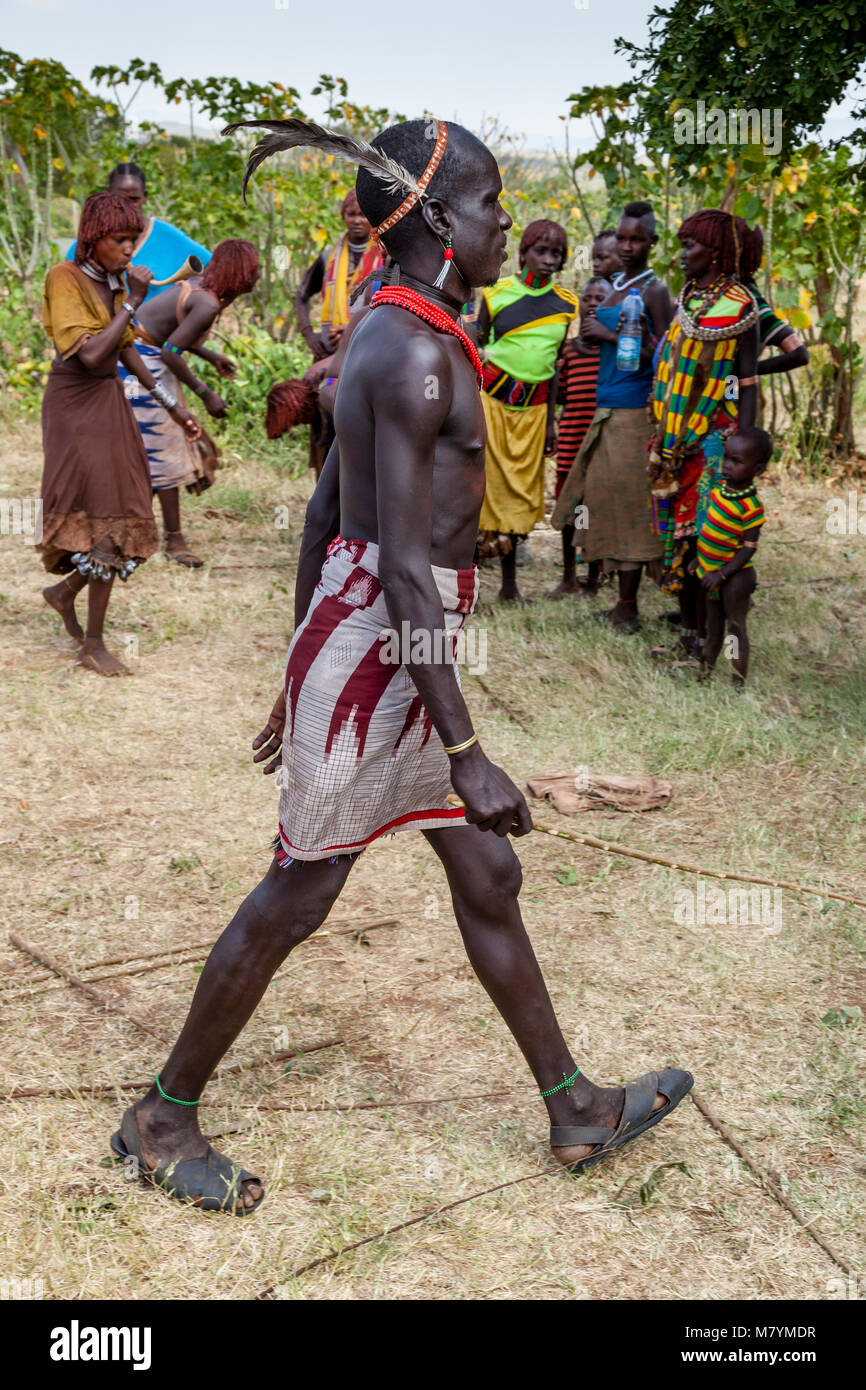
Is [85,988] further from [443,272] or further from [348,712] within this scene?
[443,272]

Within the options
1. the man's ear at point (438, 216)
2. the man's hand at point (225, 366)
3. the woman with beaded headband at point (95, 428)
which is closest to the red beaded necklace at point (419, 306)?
the man's ear at point (438, 216)

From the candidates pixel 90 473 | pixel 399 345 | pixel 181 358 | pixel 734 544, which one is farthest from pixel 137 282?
pixel 399 345

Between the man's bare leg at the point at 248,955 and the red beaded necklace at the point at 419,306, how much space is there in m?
0.97

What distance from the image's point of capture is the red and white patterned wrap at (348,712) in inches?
89.4

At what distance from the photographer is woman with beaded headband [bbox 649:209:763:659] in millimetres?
5297

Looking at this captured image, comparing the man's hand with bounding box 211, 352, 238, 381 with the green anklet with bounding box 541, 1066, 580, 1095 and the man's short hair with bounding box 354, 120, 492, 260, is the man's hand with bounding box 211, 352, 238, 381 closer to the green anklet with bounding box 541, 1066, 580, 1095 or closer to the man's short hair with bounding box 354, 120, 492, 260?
the man's short hair with bounding box 354, 120, 492, 260

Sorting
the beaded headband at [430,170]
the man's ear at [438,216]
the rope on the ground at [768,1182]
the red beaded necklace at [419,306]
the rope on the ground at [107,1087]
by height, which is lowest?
the rope on the ground at [768,1182]

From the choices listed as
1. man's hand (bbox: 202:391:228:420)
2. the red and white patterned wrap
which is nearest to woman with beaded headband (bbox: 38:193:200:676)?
man's hand (bbox: 202:391:228:420)

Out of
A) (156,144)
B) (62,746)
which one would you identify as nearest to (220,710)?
(62,746)

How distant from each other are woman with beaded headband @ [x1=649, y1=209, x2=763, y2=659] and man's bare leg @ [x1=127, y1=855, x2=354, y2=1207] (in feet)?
11.7

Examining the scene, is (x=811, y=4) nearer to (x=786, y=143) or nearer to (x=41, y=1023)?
(x=786, y=143)

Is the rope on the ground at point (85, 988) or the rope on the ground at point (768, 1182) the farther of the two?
the rope on the ground at point (85, 988)

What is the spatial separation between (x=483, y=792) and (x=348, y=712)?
11.8 inches

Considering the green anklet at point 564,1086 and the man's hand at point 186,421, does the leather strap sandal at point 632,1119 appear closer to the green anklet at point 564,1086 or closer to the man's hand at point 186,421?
the green anklet at point 564,1086
